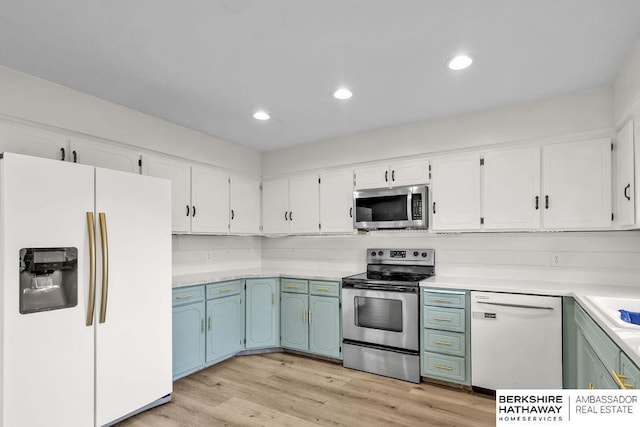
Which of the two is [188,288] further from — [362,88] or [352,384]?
[362,88]

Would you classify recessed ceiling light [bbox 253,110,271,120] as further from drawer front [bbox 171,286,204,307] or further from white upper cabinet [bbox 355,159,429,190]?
drawer front [bbox 171,286,204,307]

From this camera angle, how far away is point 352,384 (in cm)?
315

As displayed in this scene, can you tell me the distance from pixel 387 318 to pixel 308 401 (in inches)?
40.6

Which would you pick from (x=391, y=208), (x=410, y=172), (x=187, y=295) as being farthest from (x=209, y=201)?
(x=410, y=172)

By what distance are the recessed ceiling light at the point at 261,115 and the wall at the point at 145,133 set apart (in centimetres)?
84

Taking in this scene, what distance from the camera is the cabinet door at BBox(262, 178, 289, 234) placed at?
436 cm

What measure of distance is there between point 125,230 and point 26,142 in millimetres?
896

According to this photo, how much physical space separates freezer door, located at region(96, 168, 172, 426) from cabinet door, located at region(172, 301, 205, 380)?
0.39m

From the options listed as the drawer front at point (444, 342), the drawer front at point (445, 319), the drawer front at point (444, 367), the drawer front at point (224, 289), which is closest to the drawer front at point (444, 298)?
the drawer front at point (445, 319)

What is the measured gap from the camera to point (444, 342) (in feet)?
10.0

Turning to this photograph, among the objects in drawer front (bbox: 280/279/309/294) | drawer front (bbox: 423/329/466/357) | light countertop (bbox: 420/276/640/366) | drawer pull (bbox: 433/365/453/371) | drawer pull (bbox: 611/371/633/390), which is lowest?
drawer pull (bbox: 433/365/453/371)

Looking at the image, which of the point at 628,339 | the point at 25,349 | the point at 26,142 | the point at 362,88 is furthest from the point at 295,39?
the point at 25,349

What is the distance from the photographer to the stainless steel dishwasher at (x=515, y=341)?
263 centimetres

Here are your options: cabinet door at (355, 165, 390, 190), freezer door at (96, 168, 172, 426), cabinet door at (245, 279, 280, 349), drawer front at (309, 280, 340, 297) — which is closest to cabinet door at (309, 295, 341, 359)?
drawer front at (309, 280, 340, 297)
